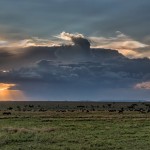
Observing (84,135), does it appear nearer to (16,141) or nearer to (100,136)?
(100,136)

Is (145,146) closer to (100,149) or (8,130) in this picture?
(100,149)

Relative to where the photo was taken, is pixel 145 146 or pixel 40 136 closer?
pixel 145 146

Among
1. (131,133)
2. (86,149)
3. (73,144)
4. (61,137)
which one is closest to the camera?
(86,149)

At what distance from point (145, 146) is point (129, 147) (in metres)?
1.45

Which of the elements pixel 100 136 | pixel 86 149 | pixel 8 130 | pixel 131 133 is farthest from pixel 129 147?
pixel 8 130

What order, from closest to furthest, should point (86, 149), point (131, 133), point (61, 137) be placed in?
point (86, 149), point (61, 137), point (131, 133)

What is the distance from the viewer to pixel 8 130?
43.6m

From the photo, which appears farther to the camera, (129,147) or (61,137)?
(61,137)

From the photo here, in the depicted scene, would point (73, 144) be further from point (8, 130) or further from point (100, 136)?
point (8, 130)

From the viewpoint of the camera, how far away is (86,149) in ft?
99.5

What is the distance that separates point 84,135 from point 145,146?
8.82 metres

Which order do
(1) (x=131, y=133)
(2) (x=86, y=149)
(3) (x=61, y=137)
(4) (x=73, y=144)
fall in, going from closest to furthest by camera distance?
1. (2) (x=86, y=149)
2. (4) (x=73, y=144)
3. (3) (x=61, y=137)
4. (1) (x=131, y=133)

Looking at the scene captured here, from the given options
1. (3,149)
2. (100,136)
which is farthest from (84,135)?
(3,149)

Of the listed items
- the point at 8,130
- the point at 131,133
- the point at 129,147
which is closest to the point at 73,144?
the point at 129,147
